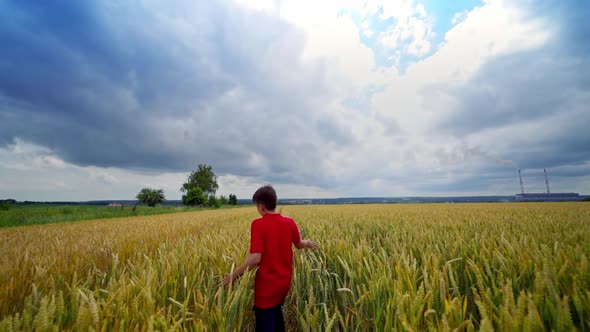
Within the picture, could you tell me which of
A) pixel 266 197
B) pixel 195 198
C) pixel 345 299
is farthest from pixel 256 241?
pixel 195 198

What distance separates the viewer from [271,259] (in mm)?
2043

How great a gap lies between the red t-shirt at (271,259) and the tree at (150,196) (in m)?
84.2

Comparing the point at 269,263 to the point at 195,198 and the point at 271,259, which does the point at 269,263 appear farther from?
the point at 195,198

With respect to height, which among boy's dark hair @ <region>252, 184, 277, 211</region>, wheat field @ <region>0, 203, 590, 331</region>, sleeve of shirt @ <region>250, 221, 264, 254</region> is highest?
boy's dark hair @ <region>252, 184, 277, 211</region>

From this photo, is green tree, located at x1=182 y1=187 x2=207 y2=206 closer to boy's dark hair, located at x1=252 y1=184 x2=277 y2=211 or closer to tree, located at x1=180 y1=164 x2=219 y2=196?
tree, located at x1=180 y1=164 x2=219 y2=196

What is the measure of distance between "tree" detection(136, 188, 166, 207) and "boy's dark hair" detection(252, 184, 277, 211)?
84.1m

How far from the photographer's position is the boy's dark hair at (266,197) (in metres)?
2.19

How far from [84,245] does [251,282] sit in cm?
380

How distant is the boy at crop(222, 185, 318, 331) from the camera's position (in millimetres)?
1929

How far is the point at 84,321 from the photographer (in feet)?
3.93

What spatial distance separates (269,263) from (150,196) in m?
84.8

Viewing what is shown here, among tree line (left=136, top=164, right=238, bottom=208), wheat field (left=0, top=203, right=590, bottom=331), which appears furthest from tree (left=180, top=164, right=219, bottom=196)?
wheat field (left=0, top=203, right=590, bottom=331)

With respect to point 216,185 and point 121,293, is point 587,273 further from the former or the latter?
point 216,185

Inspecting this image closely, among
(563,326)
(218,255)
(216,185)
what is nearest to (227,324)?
(218,255)
